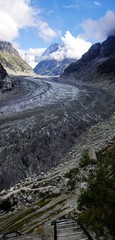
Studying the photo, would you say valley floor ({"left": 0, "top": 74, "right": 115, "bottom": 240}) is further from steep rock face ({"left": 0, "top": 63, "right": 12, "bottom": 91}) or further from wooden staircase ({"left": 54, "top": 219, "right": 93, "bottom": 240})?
steep rock face ({"left": 0, "top": 63, "right": 12, "bottom": 91})

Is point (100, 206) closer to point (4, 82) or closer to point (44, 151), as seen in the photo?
point (44, 151)

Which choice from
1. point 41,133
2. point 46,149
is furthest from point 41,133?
point 46,149

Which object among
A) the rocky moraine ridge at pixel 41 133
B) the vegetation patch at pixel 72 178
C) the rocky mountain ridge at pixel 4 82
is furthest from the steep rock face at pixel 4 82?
the vegetation patch at pixel 72 178

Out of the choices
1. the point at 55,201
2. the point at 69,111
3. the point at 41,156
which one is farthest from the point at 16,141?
the point at 55,201

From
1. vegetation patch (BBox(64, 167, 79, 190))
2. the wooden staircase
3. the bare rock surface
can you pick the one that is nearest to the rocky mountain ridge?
the bare rock surface

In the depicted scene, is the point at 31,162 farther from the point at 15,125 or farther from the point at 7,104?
the point at 7,104

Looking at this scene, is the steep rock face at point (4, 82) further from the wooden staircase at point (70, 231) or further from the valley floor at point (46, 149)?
the wooden staircase at point (70, 231)
